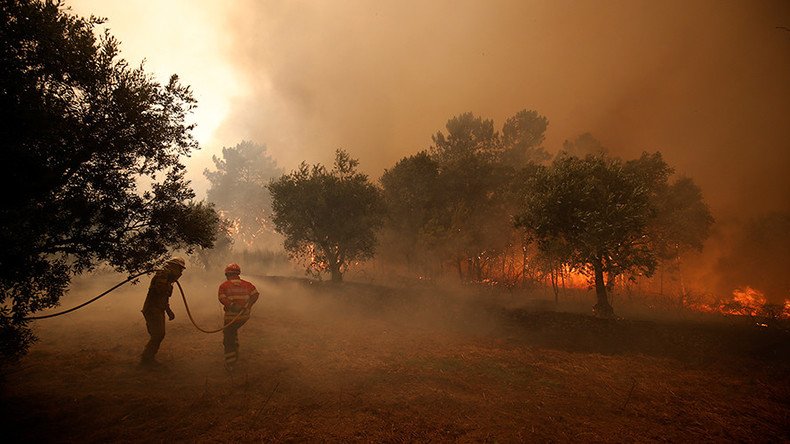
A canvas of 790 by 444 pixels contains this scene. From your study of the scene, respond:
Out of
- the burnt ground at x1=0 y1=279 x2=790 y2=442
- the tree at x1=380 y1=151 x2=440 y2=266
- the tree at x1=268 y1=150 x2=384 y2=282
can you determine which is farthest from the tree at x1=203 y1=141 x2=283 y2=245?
the burnt ground at x1=0 y1=279 x2=790 y2=442

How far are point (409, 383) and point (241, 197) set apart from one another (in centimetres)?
7312

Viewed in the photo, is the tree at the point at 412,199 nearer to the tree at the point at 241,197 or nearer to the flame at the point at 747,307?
the flame at the point at 747,307

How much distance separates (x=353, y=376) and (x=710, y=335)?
1703 cm

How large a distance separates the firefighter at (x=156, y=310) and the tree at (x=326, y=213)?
63.2 ft

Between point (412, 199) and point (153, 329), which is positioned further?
point (412, 199)

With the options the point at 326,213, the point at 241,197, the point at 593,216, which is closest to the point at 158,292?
the point at 326,213

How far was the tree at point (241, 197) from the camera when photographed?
244 feet

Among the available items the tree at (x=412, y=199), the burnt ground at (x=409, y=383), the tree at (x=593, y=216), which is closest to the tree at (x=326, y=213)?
the tree at (x=412, y=199)

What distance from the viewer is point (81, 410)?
8336 mm

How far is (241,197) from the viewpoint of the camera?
2938 inches

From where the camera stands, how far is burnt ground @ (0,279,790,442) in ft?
26.3

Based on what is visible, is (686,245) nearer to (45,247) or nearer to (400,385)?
(400,385)

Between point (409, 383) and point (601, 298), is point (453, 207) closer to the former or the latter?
point (601, 298)

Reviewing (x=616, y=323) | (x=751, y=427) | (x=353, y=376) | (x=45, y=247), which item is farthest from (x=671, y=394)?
(x=45, y=247)
